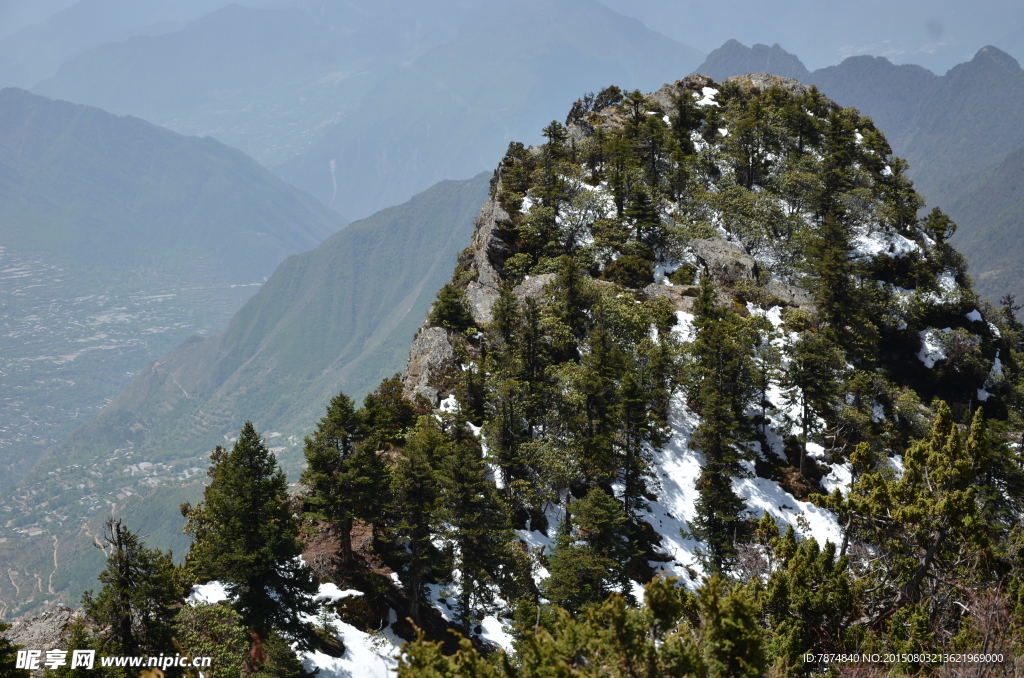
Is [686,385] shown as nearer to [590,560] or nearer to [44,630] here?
[590,560]

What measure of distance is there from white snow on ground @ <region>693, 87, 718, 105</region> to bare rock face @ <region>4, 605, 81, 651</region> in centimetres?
11507

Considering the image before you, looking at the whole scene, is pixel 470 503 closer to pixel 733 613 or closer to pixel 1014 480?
pixel 733 613

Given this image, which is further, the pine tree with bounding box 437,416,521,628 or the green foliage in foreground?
the pine tree with bounding box 437,416,521,628

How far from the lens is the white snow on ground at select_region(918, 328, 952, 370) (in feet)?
223

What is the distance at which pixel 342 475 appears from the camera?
1302 inches

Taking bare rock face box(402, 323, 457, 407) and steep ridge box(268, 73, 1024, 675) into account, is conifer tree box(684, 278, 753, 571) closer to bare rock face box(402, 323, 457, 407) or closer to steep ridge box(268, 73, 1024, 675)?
steep ridge box(268, 73, 1024, 675)

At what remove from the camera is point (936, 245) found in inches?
3191

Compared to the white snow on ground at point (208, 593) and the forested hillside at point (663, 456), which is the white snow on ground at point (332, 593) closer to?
the forested hillside at point (663, 456)

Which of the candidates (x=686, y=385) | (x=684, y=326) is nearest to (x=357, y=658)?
(x=686, y=385)

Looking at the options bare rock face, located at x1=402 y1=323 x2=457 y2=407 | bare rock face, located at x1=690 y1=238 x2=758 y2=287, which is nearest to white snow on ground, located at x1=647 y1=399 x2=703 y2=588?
bare rock face, located at x1=402 y1=323 x2=457 y2=407

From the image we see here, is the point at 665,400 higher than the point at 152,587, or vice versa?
the point at 665,400

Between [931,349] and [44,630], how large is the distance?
86598 millimetres

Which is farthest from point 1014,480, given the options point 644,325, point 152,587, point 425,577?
point 152,587

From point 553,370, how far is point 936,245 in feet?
227
